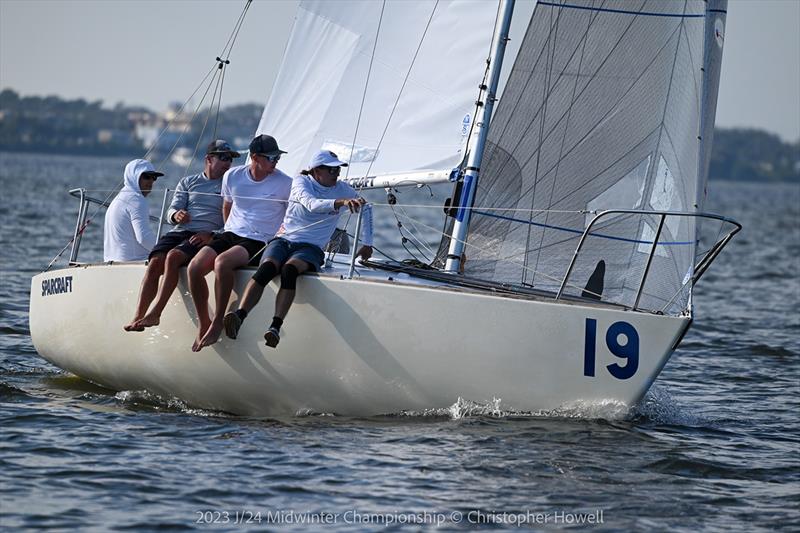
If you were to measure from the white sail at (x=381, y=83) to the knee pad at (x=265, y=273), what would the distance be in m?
1.92

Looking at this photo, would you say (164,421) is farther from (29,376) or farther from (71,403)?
(29,376)

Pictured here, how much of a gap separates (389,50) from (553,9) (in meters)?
1.37

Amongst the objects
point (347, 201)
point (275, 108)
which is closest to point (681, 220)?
point (347, 201)

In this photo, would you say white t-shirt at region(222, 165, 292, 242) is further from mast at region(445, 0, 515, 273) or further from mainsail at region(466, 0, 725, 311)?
mainsail at region(466, 0, 725, 311)

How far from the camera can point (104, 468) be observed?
765cm

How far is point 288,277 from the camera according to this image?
8570 mm

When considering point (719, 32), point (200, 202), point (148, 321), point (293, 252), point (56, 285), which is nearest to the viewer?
point (293, 252)

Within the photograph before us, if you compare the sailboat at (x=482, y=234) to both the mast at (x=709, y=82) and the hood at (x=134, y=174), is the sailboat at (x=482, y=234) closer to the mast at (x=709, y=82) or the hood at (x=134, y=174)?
the mast at (x=709, y=82)

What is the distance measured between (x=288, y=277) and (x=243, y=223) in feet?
2.45

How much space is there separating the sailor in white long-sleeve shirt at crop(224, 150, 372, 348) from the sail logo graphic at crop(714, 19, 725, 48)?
10.0 ft

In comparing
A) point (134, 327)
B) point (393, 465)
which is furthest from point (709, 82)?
point (134, 327)

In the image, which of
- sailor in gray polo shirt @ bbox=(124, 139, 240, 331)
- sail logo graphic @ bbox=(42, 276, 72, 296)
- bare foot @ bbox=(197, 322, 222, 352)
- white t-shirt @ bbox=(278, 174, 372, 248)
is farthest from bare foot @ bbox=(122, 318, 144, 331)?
white t-shirt @ bbox=(278, 174, 372, 248)

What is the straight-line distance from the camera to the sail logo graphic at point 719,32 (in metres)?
9.91

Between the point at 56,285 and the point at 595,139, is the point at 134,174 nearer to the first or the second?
the point at 56,285
